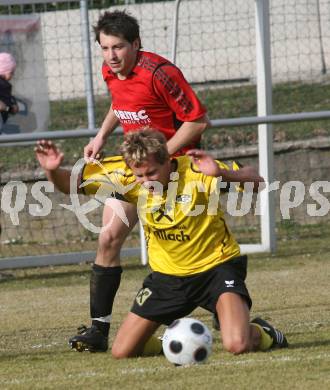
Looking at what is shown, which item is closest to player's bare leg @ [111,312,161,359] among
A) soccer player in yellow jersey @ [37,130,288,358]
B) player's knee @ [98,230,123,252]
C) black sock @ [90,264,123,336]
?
soccer player in yellow jersey @ [37,130,288,358]

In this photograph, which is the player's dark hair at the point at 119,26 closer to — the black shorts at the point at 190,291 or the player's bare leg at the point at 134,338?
the black shorts at the point at 190,291

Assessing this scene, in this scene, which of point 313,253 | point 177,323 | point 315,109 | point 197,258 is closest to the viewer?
point 177,323

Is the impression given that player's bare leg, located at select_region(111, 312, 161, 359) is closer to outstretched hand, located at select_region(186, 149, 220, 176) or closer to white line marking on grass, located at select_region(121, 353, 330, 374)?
white line marking on grass, located at select_region(121, 353, 330, 374)

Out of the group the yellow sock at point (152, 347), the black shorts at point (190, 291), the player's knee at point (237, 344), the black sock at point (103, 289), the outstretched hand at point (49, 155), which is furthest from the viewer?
the black sock at point (103, 289)

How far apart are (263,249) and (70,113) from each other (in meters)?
3.77

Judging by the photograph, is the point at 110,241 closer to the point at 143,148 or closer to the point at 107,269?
the point at 107,269

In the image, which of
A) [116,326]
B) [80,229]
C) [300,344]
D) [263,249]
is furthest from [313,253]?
[300,344]

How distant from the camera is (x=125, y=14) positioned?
22.8ft

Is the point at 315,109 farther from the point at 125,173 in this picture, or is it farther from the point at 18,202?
the point at 125,173

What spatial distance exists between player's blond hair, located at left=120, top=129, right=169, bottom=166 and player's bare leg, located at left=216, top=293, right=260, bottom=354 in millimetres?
896

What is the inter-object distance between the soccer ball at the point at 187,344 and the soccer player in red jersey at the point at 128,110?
3.18ft

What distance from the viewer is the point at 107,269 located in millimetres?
7082

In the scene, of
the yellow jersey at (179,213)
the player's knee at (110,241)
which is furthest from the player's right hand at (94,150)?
the player's knee at (110,241)

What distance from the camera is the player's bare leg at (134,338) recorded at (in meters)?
6.46
